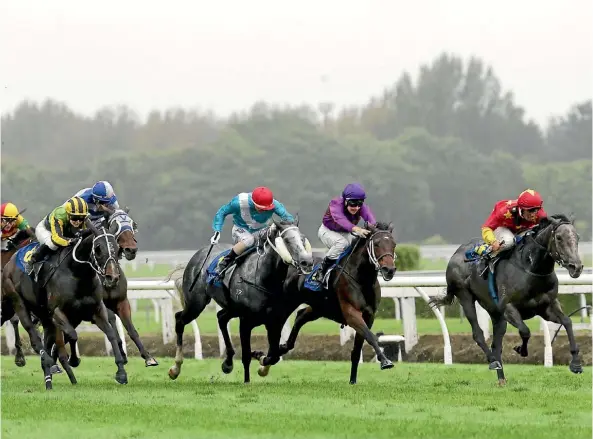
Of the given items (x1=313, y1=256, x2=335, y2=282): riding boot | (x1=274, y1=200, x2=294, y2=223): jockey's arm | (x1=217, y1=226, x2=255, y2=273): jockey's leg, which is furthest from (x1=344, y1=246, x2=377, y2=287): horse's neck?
(x1=217, y1=226, x2=255, y2=273): jockey's leg

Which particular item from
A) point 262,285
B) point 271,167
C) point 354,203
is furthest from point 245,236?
point 271,167

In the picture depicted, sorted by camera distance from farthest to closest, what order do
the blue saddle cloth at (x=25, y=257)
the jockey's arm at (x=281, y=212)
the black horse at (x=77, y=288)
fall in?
1. the blue saddle cloth at (x=25, y=257)
2. the jockey's arm at (x=281, y=212)
3. the black horse at (x=77, y=288)

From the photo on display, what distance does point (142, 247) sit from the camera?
4144 centimetres

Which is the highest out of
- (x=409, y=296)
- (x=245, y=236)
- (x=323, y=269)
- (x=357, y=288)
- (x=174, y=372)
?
(x=245, y=236)

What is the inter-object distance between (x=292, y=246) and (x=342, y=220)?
0.61 m

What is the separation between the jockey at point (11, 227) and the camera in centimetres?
1273

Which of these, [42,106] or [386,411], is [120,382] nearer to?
[386,411]

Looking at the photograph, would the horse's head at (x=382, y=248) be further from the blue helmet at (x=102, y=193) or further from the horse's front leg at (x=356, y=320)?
the blue helmet at (x=102, y=193)

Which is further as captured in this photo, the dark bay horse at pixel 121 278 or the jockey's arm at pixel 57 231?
the jockey's arm at pixel 57 231

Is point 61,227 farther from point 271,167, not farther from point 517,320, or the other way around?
point 271,167

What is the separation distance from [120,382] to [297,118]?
33.5 m

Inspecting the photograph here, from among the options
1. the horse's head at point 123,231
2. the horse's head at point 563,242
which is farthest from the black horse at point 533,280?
the horse's head at point 123,231

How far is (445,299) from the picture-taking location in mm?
12000

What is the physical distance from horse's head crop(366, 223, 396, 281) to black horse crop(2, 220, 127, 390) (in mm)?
1939
